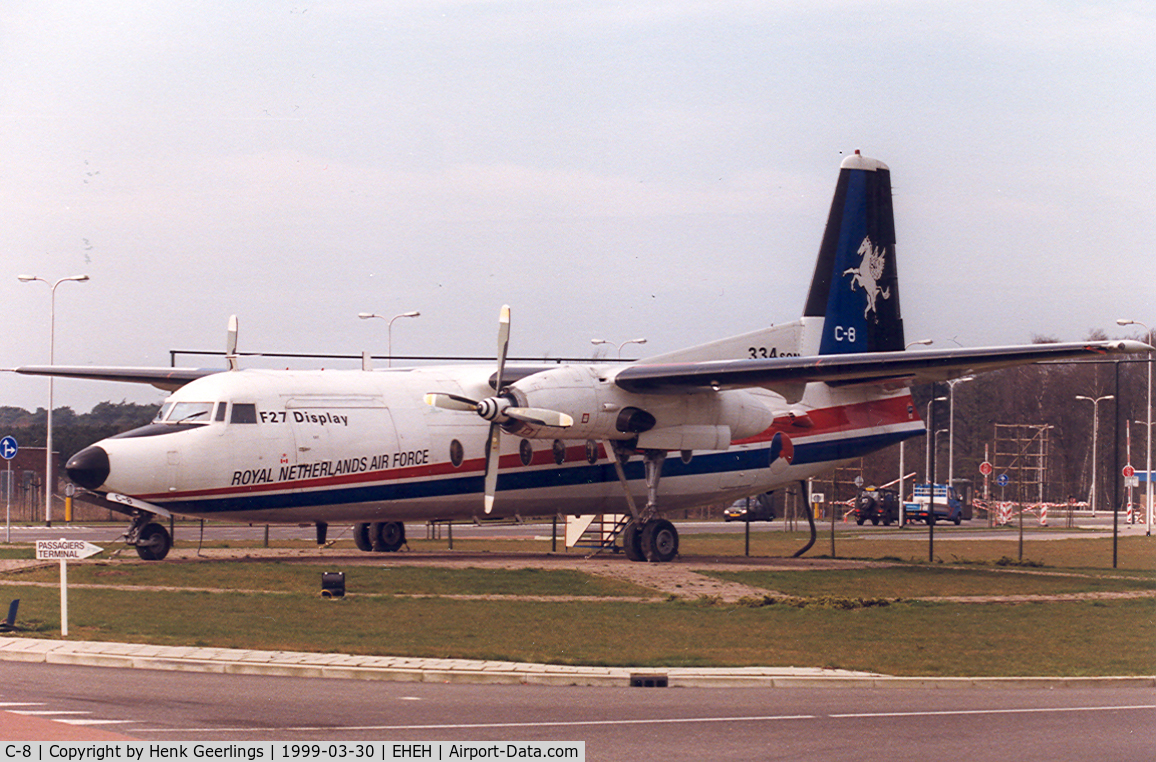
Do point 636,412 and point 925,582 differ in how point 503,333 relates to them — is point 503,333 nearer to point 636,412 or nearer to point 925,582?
point 636,412

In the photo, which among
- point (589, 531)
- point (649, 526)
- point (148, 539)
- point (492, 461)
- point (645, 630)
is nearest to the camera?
point (645, 630)

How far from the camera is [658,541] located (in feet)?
102

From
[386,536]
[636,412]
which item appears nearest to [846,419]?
[636,412]

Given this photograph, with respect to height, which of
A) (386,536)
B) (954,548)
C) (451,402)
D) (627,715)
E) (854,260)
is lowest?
(954,548)

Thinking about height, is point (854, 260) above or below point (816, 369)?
above

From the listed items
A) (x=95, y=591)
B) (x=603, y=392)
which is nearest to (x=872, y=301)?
(x=603, y=392)

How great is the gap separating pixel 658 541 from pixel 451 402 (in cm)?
633

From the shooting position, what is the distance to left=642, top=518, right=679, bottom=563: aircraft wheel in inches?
1213

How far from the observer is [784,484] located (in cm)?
3469

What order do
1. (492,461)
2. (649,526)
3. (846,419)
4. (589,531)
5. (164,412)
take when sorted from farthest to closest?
(589,531), (846,419), (649,526), (492,461), (164,412)

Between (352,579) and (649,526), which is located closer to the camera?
(352,579)

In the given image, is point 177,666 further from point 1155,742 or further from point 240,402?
point 240,402

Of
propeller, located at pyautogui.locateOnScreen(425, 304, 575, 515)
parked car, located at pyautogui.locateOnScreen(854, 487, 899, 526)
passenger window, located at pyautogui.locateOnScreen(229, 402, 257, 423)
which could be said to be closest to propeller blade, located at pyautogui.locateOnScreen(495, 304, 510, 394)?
propeller, located at pyautogui.locateOnScreen(425, 304, 575, 515)

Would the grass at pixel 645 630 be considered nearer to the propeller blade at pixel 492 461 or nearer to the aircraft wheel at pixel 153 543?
the aircraft wheel at pixel 153 543
